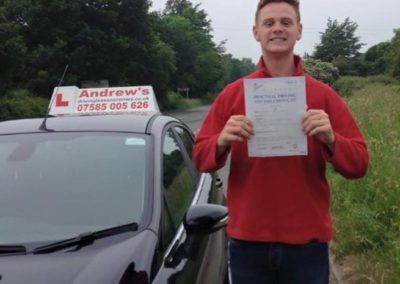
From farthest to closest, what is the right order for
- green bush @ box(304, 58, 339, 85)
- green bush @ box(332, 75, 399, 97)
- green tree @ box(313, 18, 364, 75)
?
green tree @ box(313, 18, 364, 75)
green bush @ box(332, 75, 399, 97)
green bush @ box(304, 58, 339, 85)

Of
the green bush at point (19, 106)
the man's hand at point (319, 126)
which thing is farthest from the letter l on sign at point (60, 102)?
the green bush at point (19, 106)

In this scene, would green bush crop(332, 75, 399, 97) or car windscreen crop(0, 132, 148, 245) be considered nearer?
car windscreen crop(0, 132, 148, 245)

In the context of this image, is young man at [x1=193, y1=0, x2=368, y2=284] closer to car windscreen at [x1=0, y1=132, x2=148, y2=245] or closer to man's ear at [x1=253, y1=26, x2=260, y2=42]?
man's ear at [x1=253, y1=26, x2=260, y2=42]

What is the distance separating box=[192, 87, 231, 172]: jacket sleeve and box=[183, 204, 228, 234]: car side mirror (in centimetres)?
49

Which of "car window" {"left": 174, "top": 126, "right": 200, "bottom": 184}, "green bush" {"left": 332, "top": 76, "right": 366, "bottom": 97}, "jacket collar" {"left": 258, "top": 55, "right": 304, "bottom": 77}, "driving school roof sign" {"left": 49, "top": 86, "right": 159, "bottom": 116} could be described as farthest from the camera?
"green bush" {"left": 332, "top": 76, "right": 366, "bottom": 97}

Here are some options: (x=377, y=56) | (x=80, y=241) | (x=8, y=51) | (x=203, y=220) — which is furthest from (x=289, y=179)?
(x=377, y=56)

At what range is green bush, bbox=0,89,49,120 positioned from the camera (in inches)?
1158

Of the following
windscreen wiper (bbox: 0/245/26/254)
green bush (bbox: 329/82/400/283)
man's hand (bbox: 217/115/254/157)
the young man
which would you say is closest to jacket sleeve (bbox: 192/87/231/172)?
the young man

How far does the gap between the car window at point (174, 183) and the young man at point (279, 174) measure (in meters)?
0.60

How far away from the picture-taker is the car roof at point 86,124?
3.62 meters

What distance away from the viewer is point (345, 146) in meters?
2.38

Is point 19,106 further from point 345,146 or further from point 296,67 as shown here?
point 345,146

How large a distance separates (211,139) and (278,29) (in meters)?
0.49

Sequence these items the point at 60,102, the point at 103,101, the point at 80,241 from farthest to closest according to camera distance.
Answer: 1. the point at 103,101
2. the point at 60,102
3. the point at 80,241
